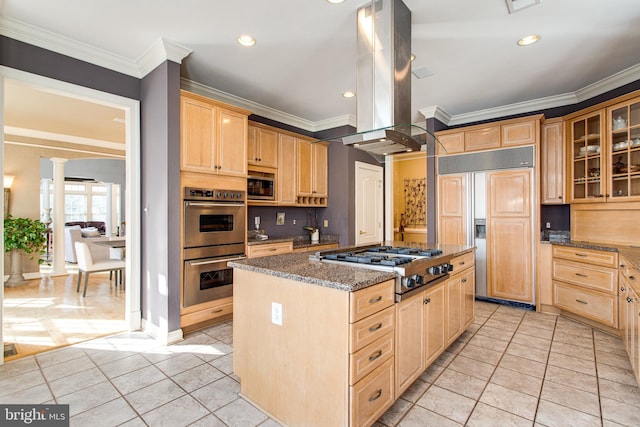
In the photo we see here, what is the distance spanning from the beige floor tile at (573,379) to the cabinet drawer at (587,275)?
121 cm

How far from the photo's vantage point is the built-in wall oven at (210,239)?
122 inches

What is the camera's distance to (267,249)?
3930 millimetres

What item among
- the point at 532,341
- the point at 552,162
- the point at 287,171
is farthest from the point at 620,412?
the point at 287,171

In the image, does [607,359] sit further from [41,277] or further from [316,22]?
[41,277]

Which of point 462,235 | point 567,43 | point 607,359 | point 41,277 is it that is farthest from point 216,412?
point 41,277

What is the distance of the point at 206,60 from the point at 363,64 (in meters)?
1.73

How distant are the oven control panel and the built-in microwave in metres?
0.44

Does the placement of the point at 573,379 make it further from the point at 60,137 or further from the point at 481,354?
the point at 60,137

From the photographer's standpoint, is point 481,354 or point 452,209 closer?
point 481,354

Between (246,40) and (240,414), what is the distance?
2900 mm

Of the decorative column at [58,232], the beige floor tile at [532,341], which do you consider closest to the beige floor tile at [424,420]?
the beige floor tile at [532,341]

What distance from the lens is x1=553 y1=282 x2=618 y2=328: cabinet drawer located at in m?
3.08

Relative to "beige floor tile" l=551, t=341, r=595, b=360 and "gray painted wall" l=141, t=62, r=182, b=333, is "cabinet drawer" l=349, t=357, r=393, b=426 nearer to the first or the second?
"beige floor tile" l=551, t=341, r=595, b=360

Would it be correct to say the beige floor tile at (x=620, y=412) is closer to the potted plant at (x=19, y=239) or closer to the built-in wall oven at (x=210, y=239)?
the built-in wall oven at (x=210, y=239)
